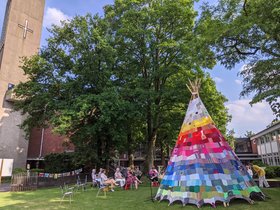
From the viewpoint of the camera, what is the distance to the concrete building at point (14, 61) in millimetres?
32156

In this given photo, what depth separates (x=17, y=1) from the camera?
3547cm

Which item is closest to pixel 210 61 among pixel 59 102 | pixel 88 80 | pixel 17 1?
pixel 88 80

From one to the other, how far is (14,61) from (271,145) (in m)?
39.0

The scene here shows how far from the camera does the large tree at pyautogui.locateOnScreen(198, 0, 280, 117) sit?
34.8 feet

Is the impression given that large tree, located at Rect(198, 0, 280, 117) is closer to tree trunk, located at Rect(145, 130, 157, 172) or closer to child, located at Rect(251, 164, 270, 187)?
child, located at Rect(251, 164, 270, 187)

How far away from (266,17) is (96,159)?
61.1ft

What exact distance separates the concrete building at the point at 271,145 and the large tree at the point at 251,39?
1746cm

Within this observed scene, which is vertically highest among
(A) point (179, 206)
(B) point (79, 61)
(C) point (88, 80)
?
(B) point (79, 61)

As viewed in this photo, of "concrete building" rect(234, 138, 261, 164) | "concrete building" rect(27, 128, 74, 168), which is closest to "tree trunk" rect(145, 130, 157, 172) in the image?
"concrete building" rect(27, 128, 74, 168)

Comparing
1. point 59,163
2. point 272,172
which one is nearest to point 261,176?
point 272,172

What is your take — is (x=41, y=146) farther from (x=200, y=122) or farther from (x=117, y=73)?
(x=200, y=122)

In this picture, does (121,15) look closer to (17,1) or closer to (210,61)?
(210,61)

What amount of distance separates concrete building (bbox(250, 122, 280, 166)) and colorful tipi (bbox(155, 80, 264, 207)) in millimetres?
21148

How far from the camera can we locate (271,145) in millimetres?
34312
